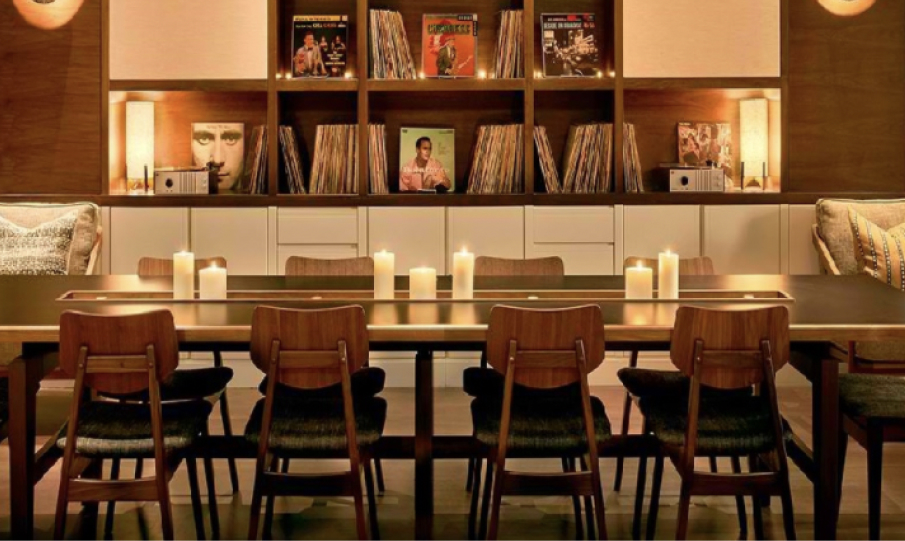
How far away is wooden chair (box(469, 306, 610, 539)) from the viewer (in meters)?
3.45

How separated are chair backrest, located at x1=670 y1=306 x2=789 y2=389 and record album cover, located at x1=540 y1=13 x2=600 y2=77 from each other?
3288 millimetres

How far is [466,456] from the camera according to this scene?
3973mm

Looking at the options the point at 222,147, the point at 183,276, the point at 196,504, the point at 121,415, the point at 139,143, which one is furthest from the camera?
the point at 222,147

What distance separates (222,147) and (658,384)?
3.30 metres

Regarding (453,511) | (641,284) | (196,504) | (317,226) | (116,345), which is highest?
(317,226)

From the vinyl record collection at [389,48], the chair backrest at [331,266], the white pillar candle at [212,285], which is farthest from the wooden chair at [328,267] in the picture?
the vinyl record collection at [389,48]

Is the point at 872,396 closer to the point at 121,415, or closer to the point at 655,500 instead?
the point at 655,500

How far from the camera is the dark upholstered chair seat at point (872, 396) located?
3732 millimetres

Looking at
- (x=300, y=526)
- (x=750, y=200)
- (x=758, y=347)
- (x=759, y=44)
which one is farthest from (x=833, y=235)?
(x=300, y=526)

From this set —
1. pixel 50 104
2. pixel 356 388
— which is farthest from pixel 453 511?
pixel 50 104

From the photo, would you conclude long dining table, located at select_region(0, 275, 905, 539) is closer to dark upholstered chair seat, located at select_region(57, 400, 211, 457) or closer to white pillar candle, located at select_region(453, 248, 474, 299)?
white pillar candle, located at select_region(453, 248, 474, 299)

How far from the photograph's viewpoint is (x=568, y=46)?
656cm

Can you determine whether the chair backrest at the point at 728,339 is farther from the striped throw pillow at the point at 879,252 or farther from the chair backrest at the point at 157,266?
the striped throw pillow at the point at 879,252

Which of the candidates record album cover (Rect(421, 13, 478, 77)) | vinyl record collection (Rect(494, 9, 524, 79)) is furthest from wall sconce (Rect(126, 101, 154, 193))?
vinyl record collection (Rect(494, 9, 524, 79))
